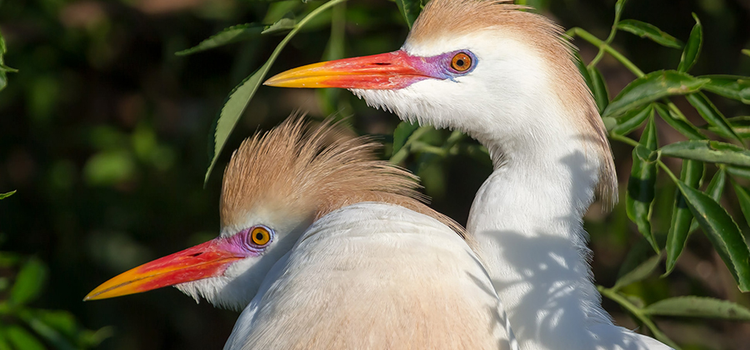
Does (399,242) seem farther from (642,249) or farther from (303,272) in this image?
(642,249)

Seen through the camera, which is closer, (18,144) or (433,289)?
(433,289)

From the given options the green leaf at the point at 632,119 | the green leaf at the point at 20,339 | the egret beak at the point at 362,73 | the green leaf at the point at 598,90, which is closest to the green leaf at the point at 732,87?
the green leaf at the point at 632,119

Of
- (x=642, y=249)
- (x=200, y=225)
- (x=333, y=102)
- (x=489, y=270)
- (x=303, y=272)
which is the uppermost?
(x=333, y=102)

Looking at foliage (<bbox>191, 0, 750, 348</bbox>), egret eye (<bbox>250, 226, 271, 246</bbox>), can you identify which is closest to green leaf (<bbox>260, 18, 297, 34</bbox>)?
foliage (<bbox>191, 0, 750, 348</bbox>)

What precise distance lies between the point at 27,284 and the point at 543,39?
1490 mm

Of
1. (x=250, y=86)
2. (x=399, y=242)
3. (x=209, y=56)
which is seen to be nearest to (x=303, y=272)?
(x=399, y=242)

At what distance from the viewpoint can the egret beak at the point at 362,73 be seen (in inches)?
65.2

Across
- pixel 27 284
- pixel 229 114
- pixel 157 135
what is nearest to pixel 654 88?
pixel 229 114

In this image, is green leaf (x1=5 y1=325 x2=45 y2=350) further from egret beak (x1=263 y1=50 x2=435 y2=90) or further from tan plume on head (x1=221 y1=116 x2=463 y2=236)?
egret beak (x1=263 y1=50 x2=435 y2=90)

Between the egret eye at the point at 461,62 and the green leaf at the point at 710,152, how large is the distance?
494 mm

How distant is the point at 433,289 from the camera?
1.38 metres

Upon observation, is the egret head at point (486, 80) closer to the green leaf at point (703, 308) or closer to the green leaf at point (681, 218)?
the green leaf at point (681, 218)

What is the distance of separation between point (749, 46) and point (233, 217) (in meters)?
2.46

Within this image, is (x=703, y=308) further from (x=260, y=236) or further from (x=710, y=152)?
(x=260, y=236)
